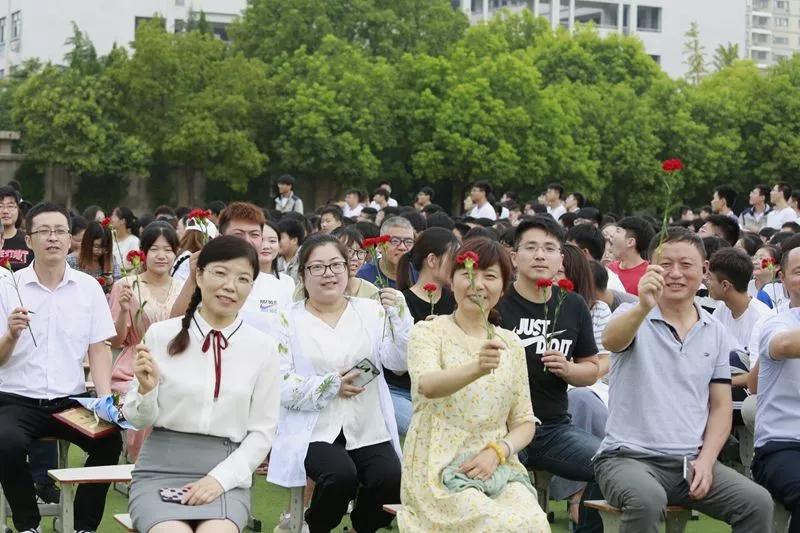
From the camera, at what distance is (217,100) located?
3372 cm

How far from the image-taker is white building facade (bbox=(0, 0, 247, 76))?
53.2m

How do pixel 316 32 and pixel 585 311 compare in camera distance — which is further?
pixel 316 32

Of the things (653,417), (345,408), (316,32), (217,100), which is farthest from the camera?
(316,32)

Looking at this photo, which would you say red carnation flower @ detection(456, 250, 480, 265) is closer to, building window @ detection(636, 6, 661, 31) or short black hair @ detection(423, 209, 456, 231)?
short black hair @ detection(423, 209, 456, 231)

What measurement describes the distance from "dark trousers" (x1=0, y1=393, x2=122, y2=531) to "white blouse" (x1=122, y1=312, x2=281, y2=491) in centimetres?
133

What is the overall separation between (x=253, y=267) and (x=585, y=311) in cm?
179

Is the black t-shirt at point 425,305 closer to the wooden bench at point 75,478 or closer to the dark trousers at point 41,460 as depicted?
the wooden bench at point 75,478

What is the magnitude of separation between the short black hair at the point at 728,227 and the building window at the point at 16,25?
46.6 metres

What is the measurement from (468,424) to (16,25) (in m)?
52.4

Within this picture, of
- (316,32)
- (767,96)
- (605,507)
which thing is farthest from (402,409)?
(767,96)

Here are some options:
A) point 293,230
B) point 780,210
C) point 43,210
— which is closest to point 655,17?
point 780,210

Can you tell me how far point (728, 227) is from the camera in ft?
37.5

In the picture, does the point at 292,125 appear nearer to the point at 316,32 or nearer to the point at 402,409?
the point at 316,32

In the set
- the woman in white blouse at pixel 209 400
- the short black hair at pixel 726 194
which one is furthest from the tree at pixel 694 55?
the woman in white blouse at pixel 209 400
